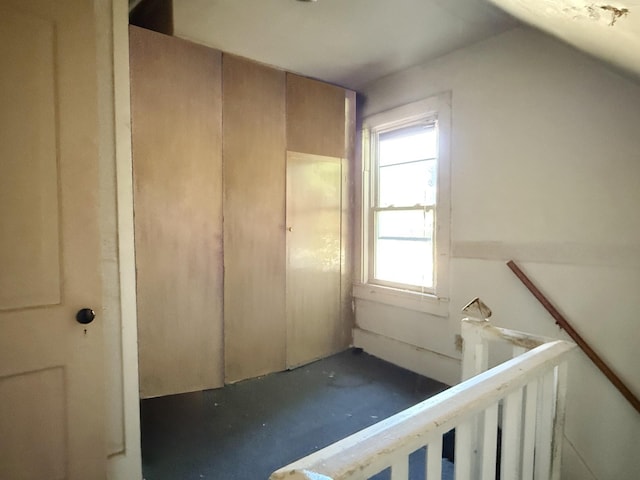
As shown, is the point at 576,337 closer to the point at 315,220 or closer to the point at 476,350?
the point at 476,350

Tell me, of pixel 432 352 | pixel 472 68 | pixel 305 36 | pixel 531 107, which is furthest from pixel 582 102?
pixel 432 352

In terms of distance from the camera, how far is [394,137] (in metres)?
3.13

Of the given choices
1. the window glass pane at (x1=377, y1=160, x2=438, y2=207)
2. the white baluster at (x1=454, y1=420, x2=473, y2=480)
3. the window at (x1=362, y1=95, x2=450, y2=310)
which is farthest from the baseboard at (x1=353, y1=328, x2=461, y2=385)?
the white baluster at (x1=454, y1=420, x2=473, y2=480)

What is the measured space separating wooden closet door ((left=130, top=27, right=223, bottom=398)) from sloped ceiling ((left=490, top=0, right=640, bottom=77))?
1844 mm

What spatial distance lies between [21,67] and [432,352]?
2.82 meters

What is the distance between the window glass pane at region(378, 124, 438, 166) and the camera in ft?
9.36

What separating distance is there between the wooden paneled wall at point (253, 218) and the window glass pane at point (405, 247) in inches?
36.4

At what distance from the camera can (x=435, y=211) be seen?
279 centimetres

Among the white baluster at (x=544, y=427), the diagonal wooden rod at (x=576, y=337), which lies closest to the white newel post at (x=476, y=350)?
the white baluster at (x=544, y=427)

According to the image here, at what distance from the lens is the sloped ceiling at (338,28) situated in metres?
2.09

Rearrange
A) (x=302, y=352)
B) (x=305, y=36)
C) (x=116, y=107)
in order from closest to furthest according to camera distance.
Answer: (x=116, y=107) < (x=305, y=36) < (x=302, y=352)

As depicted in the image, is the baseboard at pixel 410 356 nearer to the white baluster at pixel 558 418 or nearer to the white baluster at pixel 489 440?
the white baluster at pixel 558 418

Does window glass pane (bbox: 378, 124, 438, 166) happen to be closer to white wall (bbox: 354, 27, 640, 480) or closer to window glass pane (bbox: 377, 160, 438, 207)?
window glass pane (bbox: 377, 160, 438, 207)

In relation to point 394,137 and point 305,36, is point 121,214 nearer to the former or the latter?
point 305,36
